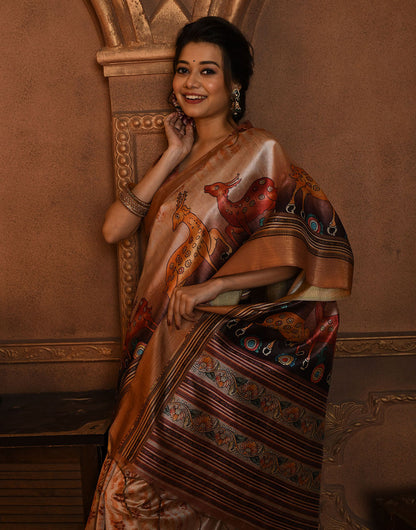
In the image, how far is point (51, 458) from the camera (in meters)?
1.59

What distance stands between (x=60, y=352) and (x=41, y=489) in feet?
1.63

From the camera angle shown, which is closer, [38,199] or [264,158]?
[264,158]

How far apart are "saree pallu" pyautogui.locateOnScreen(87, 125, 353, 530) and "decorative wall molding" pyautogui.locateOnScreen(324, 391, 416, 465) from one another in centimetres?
53

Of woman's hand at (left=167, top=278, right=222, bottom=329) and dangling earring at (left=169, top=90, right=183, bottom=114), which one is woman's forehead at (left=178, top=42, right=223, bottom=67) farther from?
woman's hand at (left=167, top=278, right=222, bottom=329)

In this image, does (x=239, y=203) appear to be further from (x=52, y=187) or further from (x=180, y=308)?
(x=52, y=187)

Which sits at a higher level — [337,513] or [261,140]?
[261,140]

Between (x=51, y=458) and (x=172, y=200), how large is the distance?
87 cm

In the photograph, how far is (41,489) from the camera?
1617 millimetres

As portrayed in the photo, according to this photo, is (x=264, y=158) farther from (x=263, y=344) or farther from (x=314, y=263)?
(x=263, y=344)

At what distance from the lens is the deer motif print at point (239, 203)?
142cm

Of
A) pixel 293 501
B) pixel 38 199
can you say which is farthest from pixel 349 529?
pixel 38 199

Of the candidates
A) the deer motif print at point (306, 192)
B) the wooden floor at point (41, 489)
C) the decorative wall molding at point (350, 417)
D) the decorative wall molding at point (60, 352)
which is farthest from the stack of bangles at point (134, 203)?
the decorative wall molding at point (350, 417)

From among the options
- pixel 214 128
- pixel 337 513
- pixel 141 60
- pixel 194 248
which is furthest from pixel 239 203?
pixel 337 513

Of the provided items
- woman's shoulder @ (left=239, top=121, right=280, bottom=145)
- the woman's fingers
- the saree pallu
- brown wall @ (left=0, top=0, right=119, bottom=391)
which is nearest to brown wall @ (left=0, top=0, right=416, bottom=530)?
brown wall @ (left=0, top=0, right=119, bottom=391)
